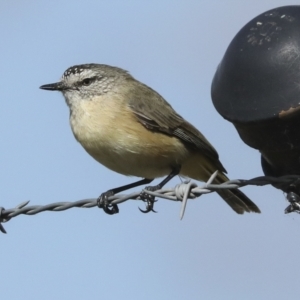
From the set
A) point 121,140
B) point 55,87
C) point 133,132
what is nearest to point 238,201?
point 133,132

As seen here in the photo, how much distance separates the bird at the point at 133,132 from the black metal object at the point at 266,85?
80.6 inches

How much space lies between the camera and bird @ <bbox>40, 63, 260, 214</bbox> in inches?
294

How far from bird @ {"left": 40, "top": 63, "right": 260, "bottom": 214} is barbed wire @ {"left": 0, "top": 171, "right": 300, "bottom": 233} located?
1712mm

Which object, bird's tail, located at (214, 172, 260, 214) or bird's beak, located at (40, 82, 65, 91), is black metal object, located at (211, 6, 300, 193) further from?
bird's beak, located at (40, 82, 65, 91)

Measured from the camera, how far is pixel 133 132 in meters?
7.54

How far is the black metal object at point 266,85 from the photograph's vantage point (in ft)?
16.0

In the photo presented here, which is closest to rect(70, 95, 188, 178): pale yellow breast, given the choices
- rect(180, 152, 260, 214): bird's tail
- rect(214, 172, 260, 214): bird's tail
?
rect(180, 152, 260, 214): bird's tail

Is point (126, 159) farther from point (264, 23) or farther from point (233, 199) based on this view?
point (264, 23)

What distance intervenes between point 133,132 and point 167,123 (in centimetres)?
58

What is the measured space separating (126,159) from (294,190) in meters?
2.95

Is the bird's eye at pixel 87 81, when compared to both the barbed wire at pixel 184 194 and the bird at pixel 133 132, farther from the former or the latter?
the barbed wire at pixel 184 194

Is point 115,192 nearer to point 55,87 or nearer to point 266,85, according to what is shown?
point 55,87

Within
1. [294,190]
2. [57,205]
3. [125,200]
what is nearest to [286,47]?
[294,190]

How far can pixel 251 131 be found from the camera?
5.14 m
